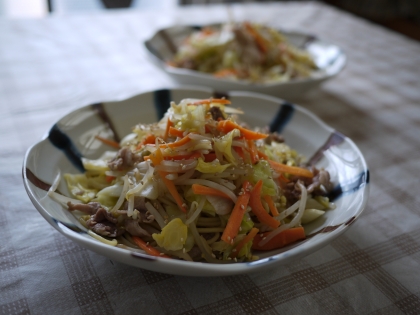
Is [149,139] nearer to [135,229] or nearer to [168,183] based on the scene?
[168,183]

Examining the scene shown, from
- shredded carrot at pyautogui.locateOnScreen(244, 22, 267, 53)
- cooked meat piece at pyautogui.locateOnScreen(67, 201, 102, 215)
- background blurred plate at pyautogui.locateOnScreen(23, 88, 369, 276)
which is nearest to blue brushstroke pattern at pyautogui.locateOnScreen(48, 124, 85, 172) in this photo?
background blurred plate at pyautogui.locateOnScreen(23, 88, 369, 276)

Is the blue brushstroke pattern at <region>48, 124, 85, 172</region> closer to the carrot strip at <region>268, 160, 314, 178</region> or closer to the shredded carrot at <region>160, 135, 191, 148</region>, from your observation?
the shredded carrot at <region>160, 135, 191, 148</region>

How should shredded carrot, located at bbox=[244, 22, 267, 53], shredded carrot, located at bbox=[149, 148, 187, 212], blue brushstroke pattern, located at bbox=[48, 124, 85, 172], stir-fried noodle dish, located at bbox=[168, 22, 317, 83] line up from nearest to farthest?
shredded carrot, located at bbox=[149, 148, 187, 212], blue brushstroke pattern, located at bbox=[48, 124, 85, 172], stir-fried noodle dish, located at bbox=[168, 22, 317, 83], shredded carrot, located at bbox=[244, 22, 267, 53]

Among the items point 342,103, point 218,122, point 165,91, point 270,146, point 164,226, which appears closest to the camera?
point 164,226

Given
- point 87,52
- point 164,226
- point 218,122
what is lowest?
point 87,52

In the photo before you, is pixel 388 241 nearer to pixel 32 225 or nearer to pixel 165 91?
pixel 165 91

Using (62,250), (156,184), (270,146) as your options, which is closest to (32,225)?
(62,250)

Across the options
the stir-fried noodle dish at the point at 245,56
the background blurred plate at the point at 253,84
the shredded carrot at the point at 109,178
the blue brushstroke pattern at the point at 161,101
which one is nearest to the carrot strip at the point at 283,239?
the shredded carrot at the point at 109,178
